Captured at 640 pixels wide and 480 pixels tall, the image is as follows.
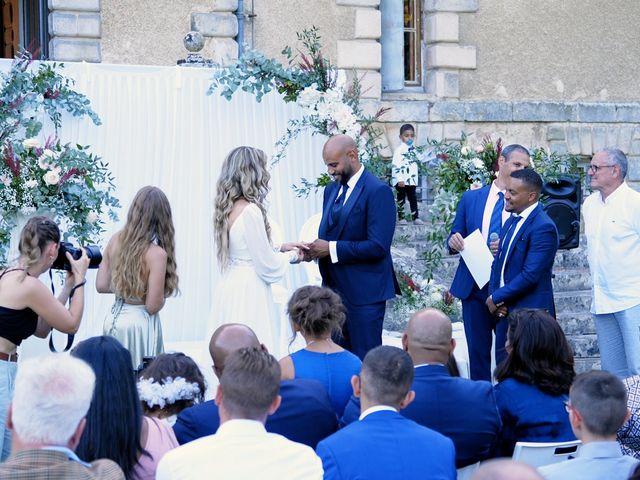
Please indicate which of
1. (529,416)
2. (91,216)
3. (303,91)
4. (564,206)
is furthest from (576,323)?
(529,416)

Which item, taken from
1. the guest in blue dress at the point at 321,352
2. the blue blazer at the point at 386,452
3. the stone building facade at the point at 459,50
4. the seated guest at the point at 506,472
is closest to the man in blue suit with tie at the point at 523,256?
the guest in blue dress at the point at 321,352

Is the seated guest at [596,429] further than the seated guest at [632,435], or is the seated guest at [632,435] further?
the seated guest at [632,435]

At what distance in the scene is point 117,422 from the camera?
325 centimetres

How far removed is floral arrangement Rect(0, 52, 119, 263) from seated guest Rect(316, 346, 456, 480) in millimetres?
3745

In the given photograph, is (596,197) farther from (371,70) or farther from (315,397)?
(371,70)

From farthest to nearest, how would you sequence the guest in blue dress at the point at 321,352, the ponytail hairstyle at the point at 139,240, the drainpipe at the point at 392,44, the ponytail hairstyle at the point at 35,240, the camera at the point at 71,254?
the drainpipe at the point at 392,44 < the ponytail hairstyle at the point at 139,240 < the camera at the point at 71,254 < the ponytail hairstyle at the point at 35,240 < the guest in blue dress at the point at 321,352

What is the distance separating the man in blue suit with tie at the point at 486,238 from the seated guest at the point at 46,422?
12.8 ft

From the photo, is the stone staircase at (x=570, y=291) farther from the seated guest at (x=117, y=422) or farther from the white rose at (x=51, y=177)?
the seated guest at (x=117, y=422)

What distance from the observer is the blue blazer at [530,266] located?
18.8ft

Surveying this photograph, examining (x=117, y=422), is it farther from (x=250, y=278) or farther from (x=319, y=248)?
(x=319, y=248)

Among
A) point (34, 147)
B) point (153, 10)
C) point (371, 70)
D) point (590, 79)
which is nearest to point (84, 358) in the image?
point (34, 147)

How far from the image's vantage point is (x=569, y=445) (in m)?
3.89

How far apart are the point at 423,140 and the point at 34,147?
688cm

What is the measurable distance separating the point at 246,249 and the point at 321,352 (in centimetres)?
166
